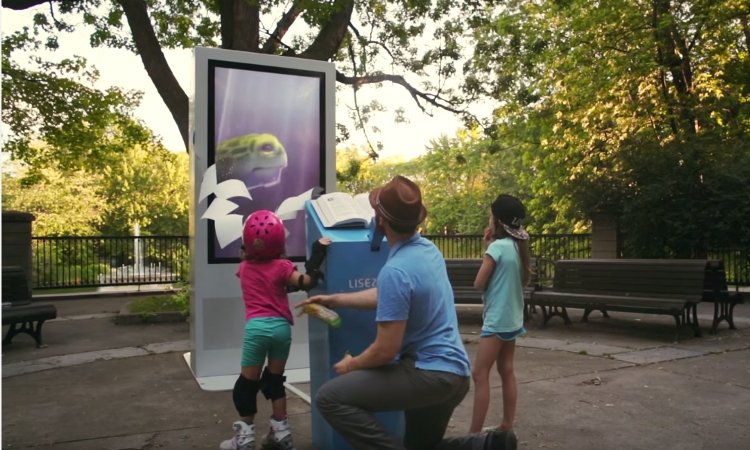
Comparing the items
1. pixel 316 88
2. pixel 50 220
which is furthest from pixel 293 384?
pixel 50 220

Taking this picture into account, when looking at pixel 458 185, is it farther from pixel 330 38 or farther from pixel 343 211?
pixel 343 211

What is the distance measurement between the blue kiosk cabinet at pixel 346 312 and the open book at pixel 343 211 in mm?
46

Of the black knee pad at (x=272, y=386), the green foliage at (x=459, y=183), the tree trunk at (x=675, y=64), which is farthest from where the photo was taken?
the green foliage at (x=459, y=183)

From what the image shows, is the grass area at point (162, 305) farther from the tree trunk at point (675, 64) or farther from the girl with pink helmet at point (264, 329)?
the tree trunk at point (675, 64)

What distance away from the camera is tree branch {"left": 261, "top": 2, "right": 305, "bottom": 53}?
1311 centimetres

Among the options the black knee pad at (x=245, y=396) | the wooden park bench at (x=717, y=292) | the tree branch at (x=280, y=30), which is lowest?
the black knee pad at (x=245, y=396)

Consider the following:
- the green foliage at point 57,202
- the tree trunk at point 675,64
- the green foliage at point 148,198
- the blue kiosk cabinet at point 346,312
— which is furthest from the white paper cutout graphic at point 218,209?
the green foliage at point 148,198

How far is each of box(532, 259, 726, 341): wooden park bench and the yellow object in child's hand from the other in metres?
5.88

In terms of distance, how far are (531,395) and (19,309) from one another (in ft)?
21.0

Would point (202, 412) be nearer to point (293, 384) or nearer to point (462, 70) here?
point (293, 384)

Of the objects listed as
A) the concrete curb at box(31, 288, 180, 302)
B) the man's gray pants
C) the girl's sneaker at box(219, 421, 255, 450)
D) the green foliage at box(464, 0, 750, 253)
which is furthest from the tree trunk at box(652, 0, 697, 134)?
the man's gray pants

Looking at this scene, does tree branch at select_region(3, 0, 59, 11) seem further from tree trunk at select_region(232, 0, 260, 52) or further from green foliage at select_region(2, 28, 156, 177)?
green foliage at select_region(2, 28, 156, 177)

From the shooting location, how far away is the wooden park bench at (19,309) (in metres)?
8.20

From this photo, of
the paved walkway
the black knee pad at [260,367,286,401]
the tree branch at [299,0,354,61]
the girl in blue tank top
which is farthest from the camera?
the tree branch at [299,0,354,61]
